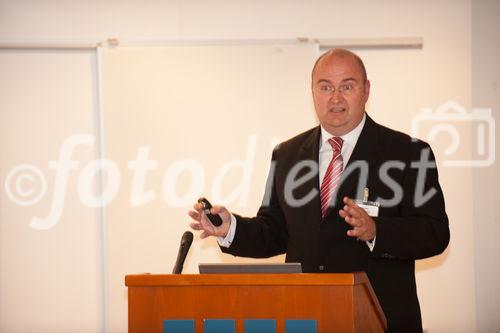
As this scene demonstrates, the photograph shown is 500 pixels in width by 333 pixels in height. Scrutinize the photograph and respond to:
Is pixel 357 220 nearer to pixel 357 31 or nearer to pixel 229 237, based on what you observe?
pixel 229 237

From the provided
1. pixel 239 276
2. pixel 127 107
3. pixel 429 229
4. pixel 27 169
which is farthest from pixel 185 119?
pixel 239 276

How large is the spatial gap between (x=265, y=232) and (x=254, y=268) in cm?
106

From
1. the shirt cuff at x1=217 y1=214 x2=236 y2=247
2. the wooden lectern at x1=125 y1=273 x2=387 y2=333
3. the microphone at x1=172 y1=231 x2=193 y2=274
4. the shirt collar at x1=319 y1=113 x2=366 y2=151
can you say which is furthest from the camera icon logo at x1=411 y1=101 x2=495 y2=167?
the wooden lectern at x1=125 y1=273 x2=387 y2=333

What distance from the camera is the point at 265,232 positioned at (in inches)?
138

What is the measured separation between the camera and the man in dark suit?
123 inches

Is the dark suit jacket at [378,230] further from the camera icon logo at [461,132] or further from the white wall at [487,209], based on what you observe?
the white wall at [487,209]

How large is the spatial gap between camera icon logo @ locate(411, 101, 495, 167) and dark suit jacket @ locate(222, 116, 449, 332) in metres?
1.81

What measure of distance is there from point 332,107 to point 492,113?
85.1 inches

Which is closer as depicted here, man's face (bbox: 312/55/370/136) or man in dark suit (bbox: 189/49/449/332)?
man in dark suit (bbox: 189/49/449/332)

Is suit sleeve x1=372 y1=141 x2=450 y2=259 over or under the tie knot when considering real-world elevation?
under

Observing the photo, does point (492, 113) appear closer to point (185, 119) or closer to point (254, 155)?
point (254, 155)

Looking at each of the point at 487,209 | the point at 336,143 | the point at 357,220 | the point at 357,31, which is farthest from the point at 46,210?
the point at 357,220

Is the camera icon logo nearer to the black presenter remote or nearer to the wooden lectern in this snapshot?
the black presenter remote

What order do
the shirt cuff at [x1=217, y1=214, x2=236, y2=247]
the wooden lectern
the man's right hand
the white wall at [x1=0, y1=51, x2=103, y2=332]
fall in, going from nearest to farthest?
the wooden lectern < the man's right hand < the shirt cuff at [x1=217, y1=214, x2=236, y2=247] < the white wall at [x1=0, y1=51, x2=103, y2=332]
